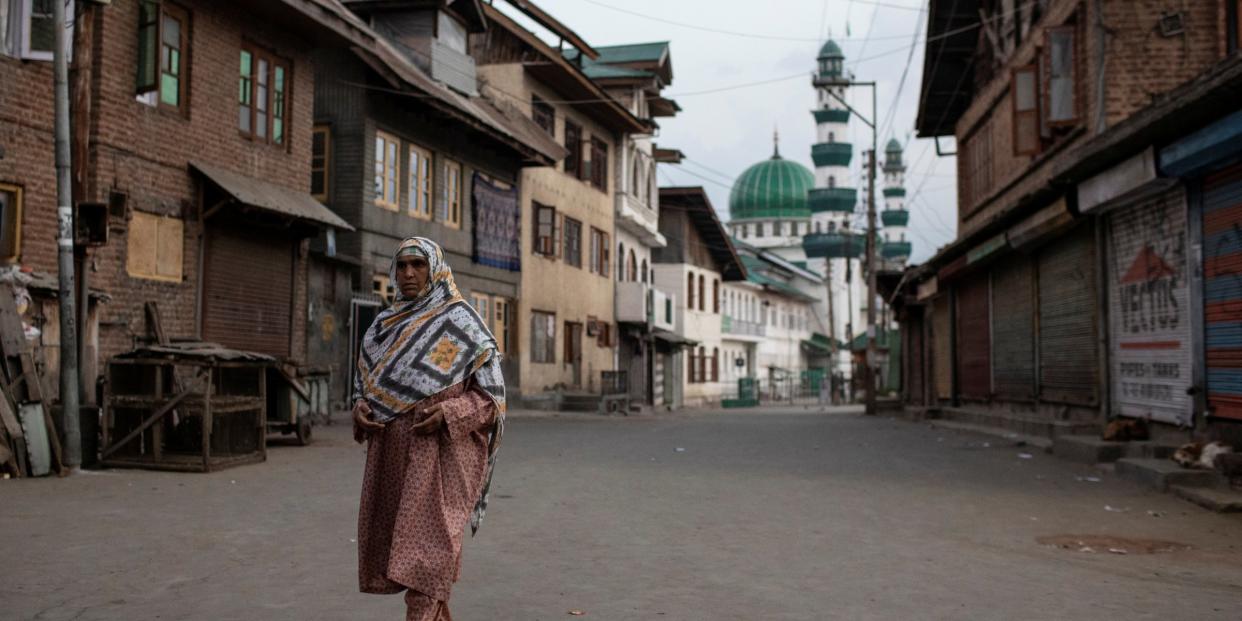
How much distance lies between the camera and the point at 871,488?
1130 cm

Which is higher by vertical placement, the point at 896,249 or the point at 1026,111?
the point at 896,249

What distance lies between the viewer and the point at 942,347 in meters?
28.9

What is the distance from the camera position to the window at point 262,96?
17.8 metres

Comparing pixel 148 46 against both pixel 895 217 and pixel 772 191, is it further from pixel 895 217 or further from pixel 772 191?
pixel 895 217

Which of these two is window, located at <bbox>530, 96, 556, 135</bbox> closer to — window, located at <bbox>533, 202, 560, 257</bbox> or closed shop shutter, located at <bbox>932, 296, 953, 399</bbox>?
window, located at <bbox>533, 202, 560, 257</bbox>

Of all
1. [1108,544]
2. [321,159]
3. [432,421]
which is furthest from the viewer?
[321,159]

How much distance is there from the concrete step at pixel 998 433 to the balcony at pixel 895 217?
111293 millimetres

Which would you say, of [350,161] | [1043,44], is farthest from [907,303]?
[350,161]

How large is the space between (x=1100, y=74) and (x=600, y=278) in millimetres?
21881

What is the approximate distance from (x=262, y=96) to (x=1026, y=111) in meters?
12.4

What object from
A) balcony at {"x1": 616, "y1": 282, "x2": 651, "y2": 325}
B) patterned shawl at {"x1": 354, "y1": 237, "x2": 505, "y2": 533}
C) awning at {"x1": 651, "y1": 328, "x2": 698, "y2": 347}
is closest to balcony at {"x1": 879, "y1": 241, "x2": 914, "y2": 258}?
awning at {"x1": 651, "y1": 328, "x2": 698, "y2": 347}

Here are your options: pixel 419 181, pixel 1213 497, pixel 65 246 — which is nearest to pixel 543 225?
pixel 419 181

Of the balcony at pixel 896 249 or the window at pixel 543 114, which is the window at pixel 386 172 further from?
the balcony at pixel 896 249

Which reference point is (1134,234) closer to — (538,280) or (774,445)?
(774,445)
